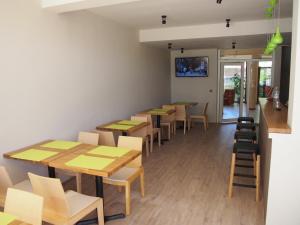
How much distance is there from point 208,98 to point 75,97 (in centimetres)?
510

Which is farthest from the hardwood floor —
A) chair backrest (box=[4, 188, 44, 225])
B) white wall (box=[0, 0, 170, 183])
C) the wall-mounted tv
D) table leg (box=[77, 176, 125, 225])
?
the wall-mounted tv

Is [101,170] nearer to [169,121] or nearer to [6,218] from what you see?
[6,218]

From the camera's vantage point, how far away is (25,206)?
1564 millimetres

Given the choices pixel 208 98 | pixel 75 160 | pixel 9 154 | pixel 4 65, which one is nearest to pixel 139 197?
pixel 75 160

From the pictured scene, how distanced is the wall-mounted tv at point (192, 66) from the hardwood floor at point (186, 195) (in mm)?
3405

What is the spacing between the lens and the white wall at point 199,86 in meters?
7.63

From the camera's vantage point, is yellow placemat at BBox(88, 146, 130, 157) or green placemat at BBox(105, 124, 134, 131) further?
green placemat at BBox(105, 124, 134, 131)

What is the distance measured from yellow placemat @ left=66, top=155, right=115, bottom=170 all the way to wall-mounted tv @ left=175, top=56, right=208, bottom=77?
5.92 metres

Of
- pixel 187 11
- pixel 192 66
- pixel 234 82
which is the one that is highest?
pixel 187 11

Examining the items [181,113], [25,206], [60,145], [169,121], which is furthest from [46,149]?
[181,113]

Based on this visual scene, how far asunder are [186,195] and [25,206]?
6.78 feet

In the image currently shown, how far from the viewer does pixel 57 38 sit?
332 centimetres

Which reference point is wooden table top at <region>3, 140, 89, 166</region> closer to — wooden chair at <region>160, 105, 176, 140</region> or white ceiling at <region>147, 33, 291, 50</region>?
wooden chair at <region>160, 105, 176, 140</region>

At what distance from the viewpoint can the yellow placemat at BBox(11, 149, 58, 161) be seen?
2.49m
